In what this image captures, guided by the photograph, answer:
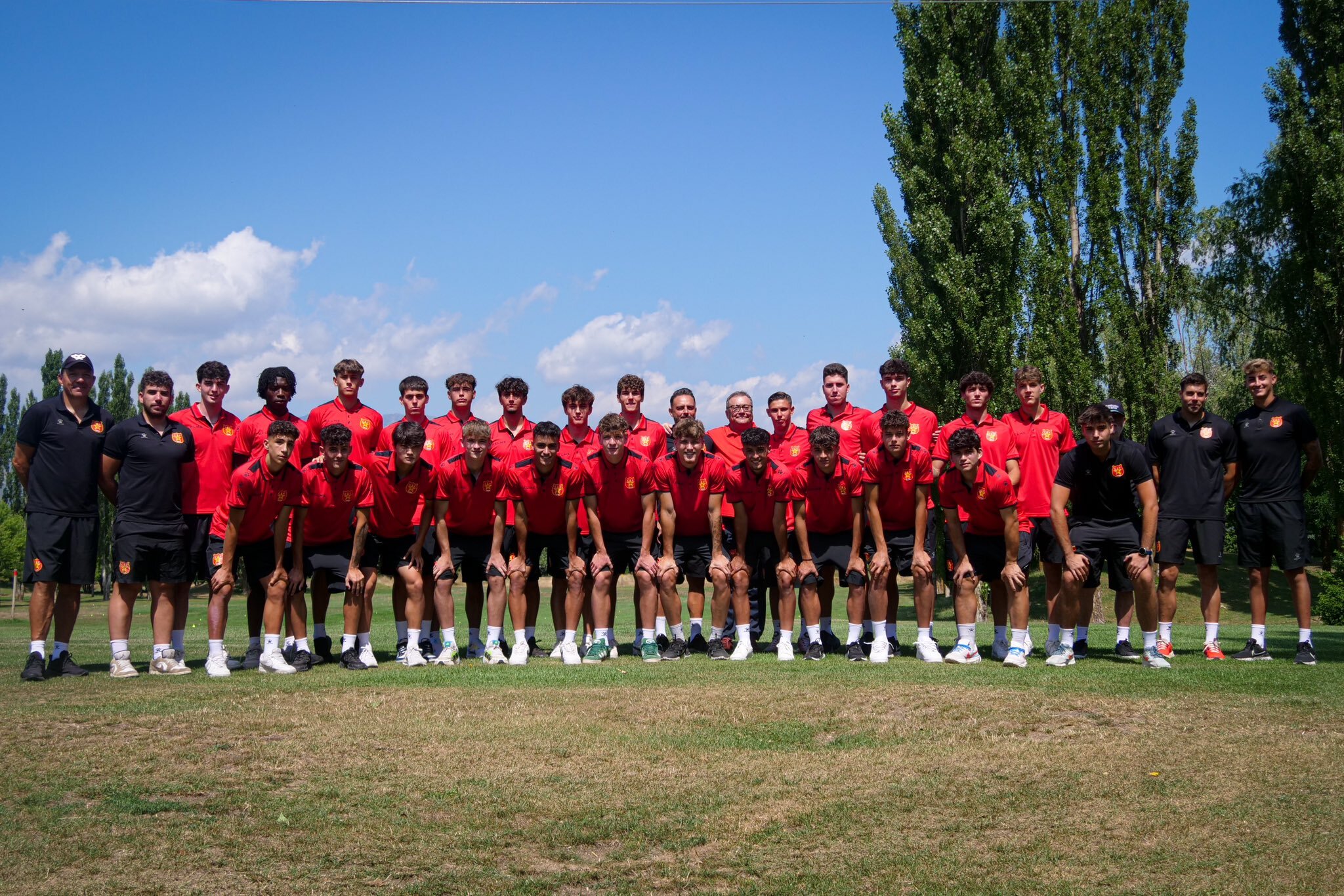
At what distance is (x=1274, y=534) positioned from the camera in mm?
9633

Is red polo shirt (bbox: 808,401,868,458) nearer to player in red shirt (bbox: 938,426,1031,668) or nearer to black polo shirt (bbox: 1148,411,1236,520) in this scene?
player in red shirt (bbox: 938,426,1031,668)

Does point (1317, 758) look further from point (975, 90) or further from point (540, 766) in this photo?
point (975, 90)

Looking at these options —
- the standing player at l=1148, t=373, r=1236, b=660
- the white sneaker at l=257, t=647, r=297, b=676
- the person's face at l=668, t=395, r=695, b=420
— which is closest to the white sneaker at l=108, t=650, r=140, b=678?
the white sneaker at l=257, t=647, r=297, b=676

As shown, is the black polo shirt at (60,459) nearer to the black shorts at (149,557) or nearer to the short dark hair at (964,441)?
the black shorts at (149,557)

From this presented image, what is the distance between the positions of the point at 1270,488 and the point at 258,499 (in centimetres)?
904

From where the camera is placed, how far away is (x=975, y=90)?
2398 cm

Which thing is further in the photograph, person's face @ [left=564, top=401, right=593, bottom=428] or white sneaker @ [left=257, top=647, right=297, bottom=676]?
person's face @ [left=564, top=401, right=593, bottom=428]

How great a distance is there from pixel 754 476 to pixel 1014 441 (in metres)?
2.58

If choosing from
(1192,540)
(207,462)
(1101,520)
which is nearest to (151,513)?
(207,462)

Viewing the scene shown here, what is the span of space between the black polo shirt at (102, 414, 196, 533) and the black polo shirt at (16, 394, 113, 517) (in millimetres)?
182

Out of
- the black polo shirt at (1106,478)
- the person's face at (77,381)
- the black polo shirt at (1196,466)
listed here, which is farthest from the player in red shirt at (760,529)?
the person's face at (77,381)

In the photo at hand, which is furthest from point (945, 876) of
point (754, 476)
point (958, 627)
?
point (754, 476)

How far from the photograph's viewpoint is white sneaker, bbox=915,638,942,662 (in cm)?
959

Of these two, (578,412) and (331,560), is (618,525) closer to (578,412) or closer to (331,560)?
(578,412)
